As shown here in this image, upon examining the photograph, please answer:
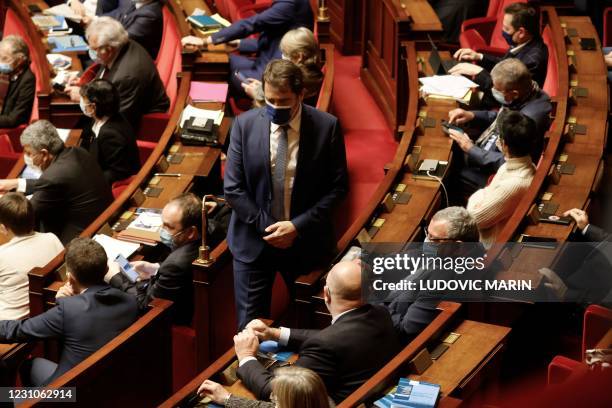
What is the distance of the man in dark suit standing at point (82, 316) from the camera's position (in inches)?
70.9

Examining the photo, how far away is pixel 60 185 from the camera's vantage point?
249 centimetres

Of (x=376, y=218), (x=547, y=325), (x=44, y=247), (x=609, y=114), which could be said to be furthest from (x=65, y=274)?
(x=609, y=114)

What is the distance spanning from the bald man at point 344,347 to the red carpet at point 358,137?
111cm

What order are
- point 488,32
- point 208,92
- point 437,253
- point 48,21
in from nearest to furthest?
point 437,253 → point 208,92 → point 488,32 → point 48,21

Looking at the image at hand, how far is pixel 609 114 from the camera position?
2.46 metres

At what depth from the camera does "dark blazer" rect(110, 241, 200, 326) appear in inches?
78.4

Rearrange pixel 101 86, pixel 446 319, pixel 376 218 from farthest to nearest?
1. pixel 101 86
2. pixel 376 218
3. pixel 446 319

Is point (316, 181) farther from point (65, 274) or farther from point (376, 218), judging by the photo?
point (65, 274)

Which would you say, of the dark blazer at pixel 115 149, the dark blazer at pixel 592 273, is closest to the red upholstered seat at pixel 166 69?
the dark blazer at pixel 115 149

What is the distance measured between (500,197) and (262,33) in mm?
1294

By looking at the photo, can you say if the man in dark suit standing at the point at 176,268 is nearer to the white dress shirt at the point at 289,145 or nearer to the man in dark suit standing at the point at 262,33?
the white dress shirt at the point at 289,145

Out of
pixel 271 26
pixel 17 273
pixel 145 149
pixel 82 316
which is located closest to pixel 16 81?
pixel 145 149

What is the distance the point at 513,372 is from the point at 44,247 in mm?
1238

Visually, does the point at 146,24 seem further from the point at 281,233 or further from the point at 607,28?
the point at 281,233
